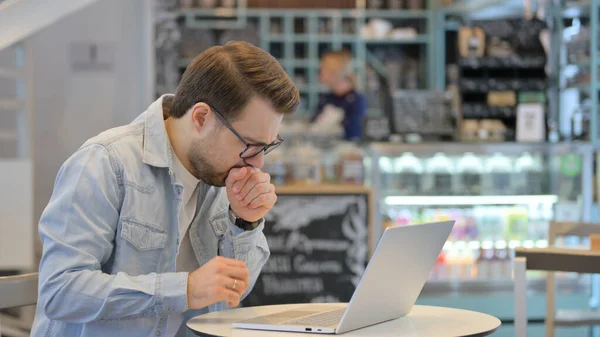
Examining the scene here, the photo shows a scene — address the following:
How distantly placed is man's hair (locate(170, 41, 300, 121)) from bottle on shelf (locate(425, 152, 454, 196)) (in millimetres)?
3814

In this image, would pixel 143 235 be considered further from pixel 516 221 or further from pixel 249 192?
pixel 516 221

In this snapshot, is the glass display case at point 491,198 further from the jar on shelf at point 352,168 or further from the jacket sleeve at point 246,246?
the jacket sleeve at point 246,246

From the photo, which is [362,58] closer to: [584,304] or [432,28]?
[432,28]

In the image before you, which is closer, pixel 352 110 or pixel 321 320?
pixel 321 320

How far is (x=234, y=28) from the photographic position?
9.72m

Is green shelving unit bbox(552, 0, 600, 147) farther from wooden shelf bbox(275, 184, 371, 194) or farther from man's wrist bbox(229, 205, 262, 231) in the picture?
man's wrist bbox(229, 205, 262, 231)

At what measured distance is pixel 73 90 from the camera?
6.39m

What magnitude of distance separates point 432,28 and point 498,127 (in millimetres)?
4364

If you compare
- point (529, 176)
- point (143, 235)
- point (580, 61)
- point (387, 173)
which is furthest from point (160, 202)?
point (580, 61)

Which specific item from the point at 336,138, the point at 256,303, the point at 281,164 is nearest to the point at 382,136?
the point at 336,138

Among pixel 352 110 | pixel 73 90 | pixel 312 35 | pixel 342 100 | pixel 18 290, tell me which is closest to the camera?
pixel 18 290

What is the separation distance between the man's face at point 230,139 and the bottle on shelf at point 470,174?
392cm

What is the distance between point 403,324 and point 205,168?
631 millimetres

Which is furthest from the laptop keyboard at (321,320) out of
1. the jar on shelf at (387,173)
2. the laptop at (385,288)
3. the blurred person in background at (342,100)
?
the blurred person in background at (342,100)
